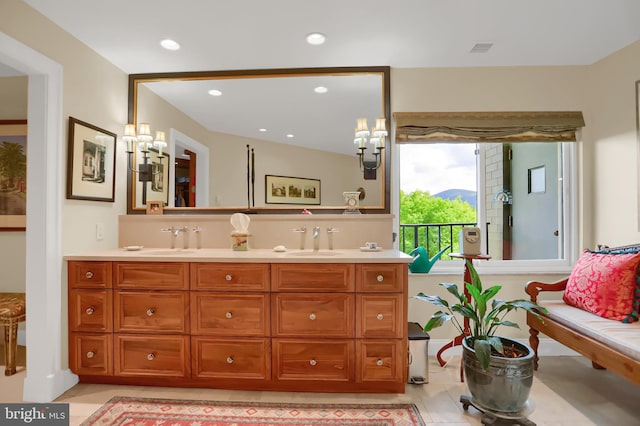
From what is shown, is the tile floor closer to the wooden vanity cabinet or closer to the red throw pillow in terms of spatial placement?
the wooden vanity cabinet

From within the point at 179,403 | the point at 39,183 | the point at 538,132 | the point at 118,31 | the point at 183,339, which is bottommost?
the point at 179,403

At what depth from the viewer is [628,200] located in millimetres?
2512

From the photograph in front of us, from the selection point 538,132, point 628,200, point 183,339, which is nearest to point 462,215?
point 538,132

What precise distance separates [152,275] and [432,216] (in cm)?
225

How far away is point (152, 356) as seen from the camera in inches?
86.2

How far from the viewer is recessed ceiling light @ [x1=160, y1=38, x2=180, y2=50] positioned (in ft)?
7.83

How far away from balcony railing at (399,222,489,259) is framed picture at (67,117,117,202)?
7.87ft

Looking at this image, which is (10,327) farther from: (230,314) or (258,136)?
(258,136)

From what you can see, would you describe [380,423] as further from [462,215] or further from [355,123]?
[355,123]

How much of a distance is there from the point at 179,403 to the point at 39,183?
1.61m

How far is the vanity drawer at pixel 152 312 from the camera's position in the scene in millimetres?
2178

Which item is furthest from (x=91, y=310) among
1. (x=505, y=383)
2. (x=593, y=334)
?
(x=593, y=334)

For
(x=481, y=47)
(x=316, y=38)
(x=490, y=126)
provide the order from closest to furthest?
1. (x=316, y=38)
2. (x=481, y=47)
3. (x=490, y=126)

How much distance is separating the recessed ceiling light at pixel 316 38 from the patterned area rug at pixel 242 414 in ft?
7.82
